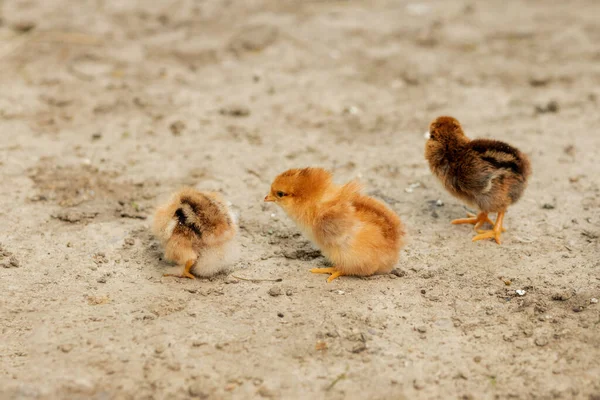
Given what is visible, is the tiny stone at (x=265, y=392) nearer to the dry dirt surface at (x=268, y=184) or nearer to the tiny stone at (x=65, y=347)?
the dry dirt surface at (x=268, y=184)

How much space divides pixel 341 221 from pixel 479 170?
1.37 m

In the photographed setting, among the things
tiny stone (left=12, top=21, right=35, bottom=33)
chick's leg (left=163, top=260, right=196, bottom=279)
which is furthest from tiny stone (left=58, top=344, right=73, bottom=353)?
tiny stone (left=12, top=21, right=35, bottom=33)

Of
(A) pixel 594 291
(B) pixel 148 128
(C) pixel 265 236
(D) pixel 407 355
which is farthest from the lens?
(B) pixel 148 128

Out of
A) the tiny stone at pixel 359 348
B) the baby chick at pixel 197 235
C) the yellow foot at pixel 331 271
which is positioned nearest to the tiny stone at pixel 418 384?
the tiny stone at pixel 359 348

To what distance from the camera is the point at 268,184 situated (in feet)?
20.0

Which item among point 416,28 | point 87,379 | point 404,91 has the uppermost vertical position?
point 416,28

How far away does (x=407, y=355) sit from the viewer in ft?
13.2

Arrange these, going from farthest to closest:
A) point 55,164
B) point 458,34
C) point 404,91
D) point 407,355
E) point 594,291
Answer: point 458,34
point 404,91
point 55,164
point 594,291
point 407,355

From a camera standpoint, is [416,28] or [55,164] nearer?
[55,164]

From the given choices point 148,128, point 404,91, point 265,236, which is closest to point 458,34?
point 404,91

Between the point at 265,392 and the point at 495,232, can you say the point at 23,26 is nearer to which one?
the point at 495,232

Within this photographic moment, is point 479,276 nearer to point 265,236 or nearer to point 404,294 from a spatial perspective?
point 404,294

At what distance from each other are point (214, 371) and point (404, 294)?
152cm

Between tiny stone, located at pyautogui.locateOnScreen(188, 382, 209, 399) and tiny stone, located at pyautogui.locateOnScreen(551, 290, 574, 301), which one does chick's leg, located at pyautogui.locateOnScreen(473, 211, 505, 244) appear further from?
tiny stone, located at pyautogui.locateOnScreen(188, 382, 209, 399)
